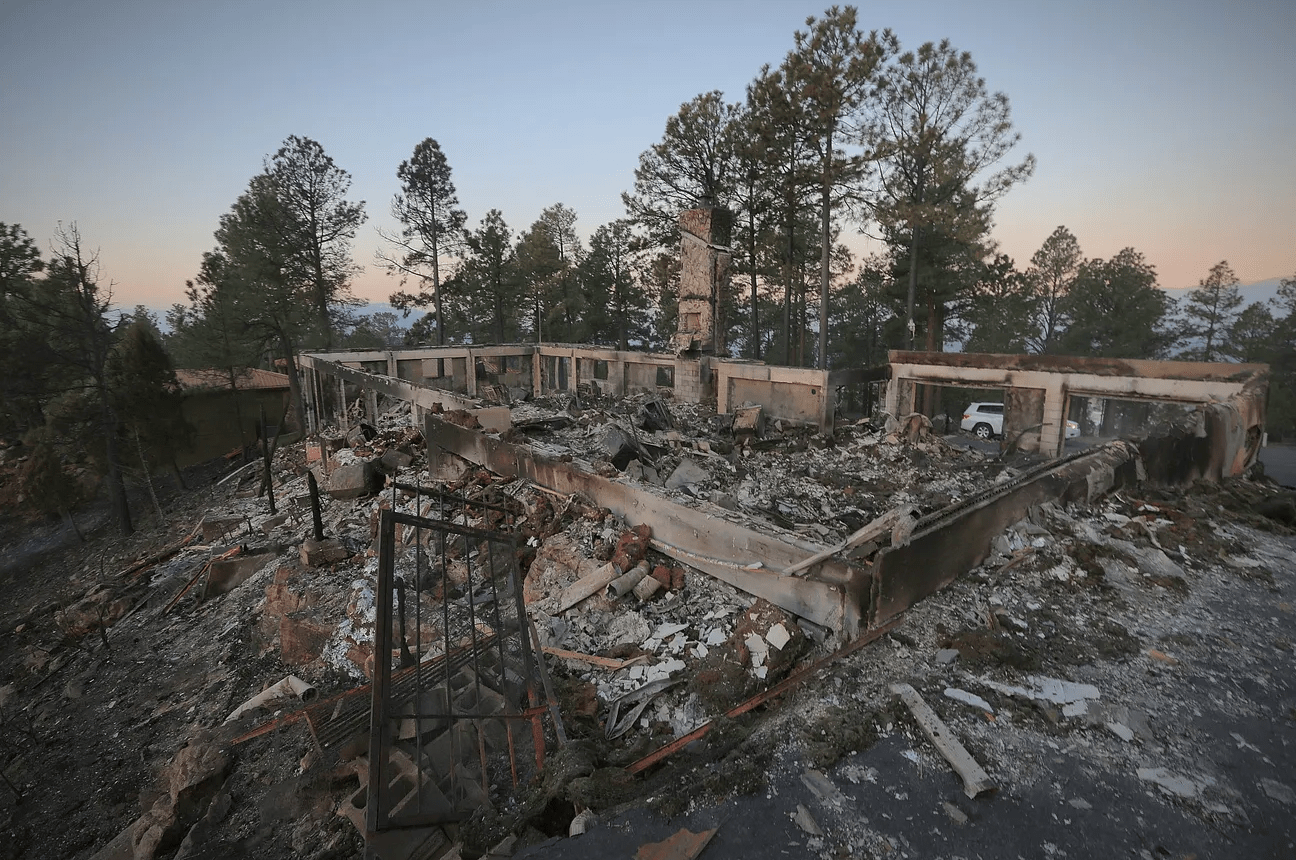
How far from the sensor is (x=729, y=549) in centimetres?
585

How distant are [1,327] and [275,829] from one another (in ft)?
75.2

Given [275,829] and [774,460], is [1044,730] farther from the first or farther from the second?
[774,460]

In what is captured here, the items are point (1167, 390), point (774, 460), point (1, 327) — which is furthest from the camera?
point (1, 327)

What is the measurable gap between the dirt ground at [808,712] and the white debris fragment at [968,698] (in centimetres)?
4

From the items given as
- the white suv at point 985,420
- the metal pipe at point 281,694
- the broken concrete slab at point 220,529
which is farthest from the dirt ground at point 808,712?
the white suv at point 985,420

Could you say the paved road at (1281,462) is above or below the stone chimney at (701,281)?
below

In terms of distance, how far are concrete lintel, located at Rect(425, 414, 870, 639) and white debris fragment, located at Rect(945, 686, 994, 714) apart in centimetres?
90

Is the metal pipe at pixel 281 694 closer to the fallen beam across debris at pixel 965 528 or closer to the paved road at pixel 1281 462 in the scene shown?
the fallen beam across debris at pixel 965 528

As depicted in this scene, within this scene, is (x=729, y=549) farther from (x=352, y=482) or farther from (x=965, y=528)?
(x=352, y=482)

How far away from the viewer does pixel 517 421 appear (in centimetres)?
1141

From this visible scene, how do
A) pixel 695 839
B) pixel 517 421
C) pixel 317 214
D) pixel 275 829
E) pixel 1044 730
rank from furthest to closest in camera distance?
pixel 317 214
pixel 517 421
pixel 275 829
pixel 1044 730
pixel 695 839

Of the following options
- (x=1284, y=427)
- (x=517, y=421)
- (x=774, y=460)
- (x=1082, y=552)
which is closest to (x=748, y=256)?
(x=774, y=460)

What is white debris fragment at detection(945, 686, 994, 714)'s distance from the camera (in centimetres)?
372

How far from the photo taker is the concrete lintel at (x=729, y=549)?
15.8 ft
